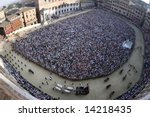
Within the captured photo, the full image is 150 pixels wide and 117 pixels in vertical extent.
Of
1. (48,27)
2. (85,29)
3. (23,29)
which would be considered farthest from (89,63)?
(23,29)

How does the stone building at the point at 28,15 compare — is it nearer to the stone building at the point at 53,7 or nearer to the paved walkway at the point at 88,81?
the stone building at the point at 53,7

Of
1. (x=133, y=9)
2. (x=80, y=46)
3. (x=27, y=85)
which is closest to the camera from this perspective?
(x=27, y=85)

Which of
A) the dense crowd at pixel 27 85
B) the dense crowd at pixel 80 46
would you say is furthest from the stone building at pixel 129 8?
the dense crowd at pixel 27 85

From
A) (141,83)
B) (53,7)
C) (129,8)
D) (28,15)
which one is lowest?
(141,83)

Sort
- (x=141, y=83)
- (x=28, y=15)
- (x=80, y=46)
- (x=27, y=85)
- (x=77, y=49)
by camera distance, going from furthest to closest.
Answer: (x=28, y=15)
(x=80, y=46)
(x=77, y=49)
(x=141, y=83)
(x=27, y=85)

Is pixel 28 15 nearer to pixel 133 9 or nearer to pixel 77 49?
pixel 77 49

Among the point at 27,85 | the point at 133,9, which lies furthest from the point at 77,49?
the point at 133,9

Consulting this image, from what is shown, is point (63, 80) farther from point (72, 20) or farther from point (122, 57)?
point (72, 20)
